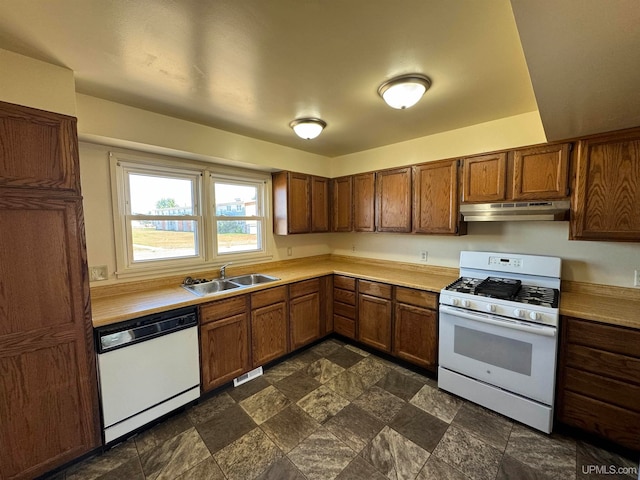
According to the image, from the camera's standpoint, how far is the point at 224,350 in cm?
240

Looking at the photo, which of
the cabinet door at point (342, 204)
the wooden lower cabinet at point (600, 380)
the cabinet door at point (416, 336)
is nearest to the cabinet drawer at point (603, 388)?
the wooden lower cabinet at point (600, 380)

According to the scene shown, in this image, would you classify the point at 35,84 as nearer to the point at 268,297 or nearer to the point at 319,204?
the point at 268,297

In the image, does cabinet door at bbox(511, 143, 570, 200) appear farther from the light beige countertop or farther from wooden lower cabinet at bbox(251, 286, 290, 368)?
wooden lower cabinet at bbox(251, 286, 290, 368)

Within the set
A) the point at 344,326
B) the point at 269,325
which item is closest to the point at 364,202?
the point at 344,326

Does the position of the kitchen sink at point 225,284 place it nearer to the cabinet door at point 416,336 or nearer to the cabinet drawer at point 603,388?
the cabinet door at point 416,336

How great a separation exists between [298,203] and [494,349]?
2.53 metres

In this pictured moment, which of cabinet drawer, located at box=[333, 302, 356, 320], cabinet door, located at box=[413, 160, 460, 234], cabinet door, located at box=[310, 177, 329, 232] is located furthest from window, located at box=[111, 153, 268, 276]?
cabinet door, located at box=[413, 160, 460, 234]

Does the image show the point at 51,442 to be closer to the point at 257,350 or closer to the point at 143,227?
the point at 257,350

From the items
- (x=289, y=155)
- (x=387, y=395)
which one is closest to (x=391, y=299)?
(x=387, y=395)

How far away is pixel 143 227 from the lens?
2.52m

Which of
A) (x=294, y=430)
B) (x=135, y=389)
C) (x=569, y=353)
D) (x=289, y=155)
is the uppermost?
(x=289, y=155)

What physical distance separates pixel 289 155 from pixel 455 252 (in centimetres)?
232

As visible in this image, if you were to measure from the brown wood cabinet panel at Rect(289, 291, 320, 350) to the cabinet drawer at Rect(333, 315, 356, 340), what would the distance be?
0.90 feet

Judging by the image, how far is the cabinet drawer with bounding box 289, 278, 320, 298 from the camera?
2.98 m
